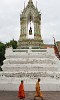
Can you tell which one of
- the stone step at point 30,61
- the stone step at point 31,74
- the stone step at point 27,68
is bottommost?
the stone step at point 31,74

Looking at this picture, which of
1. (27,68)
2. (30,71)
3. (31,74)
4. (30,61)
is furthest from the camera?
(30,61)

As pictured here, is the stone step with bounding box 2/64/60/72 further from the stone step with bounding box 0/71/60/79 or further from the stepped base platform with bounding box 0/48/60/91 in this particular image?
the stone step with bounding box 0/71/60/79

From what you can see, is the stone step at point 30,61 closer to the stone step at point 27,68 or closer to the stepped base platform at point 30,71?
the stepped base platform at point 30,71

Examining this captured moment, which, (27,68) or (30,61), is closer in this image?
(27,68)

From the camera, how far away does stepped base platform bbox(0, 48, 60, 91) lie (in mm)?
15000

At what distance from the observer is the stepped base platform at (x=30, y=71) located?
1500cm

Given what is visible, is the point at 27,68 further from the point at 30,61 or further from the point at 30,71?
the point at 30,61

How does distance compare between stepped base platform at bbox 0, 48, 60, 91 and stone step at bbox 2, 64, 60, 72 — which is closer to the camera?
stepped base platform at bbox 0, 48, 60, 91

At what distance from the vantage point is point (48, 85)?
15.0 metres

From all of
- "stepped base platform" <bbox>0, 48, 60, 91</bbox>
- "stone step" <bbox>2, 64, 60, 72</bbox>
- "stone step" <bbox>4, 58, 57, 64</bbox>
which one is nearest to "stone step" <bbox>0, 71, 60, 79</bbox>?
"stepped base platform" <bbox>0, 48, 60, 91</bbox>

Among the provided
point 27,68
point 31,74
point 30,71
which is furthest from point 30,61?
point 31,74

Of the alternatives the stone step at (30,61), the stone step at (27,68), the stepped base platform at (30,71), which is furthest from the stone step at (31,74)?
the stone step at (30,61)

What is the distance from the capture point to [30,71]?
1605 centimetres

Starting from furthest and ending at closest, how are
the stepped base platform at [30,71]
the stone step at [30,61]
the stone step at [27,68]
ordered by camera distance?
the stone step at [30,61]
the stone step at [27,68]
the stepped base platform at [30,71]
